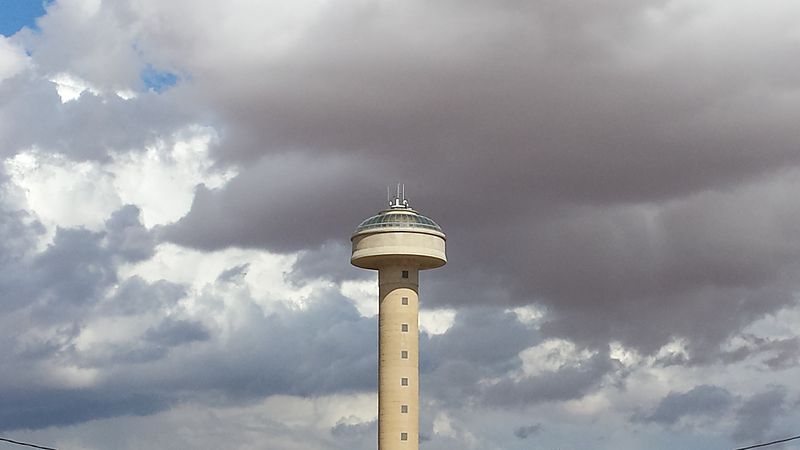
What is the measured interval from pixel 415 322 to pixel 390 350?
499 cm

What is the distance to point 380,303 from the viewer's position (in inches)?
7087

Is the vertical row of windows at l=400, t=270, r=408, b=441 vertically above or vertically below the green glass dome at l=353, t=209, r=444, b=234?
below

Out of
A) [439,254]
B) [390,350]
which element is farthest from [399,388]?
[439,254]

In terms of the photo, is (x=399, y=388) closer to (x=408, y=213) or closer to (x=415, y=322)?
(x=415, y=322)

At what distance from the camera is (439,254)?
595ft

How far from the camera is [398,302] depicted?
17862 cm

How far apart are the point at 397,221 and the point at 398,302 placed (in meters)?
9.78

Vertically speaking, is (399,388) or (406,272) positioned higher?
(406,272)

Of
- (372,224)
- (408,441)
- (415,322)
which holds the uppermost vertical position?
(372,224)

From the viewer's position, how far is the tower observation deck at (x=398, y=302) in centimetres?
17612

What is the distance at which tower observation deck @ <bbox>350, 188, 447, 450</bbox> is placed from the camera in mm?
176125

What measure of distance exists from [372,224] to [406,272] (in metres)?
7.14

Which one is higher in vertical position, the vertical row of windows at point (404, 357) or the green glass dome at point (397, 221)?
the green glass dome at point (397, 221)

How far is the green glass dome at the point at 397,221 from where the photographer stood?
180 meters
